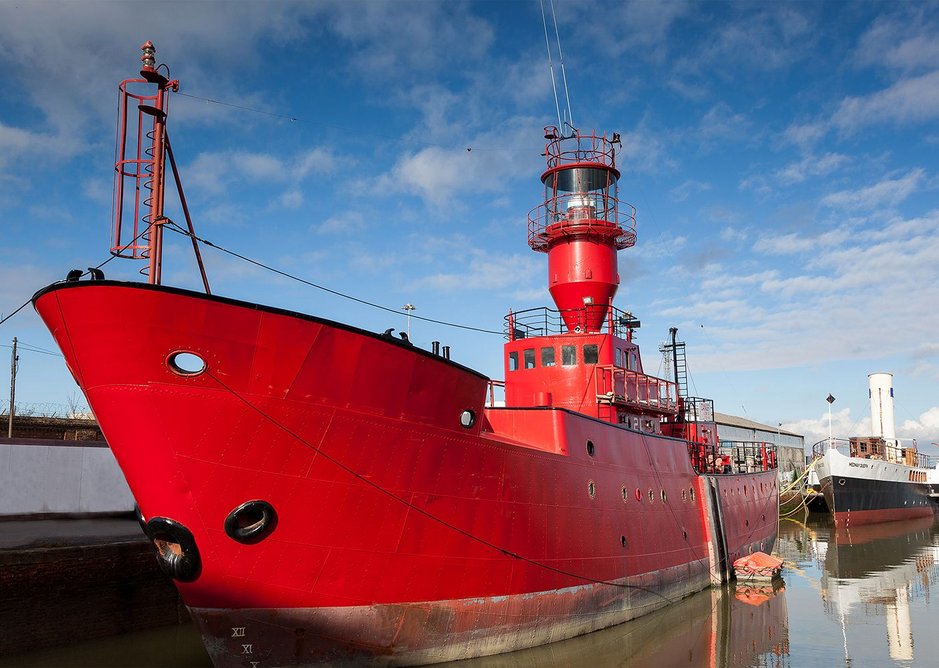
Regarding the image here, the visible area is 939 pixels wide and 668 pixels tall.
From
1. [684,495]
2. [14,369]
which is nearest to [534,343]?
[684,495]

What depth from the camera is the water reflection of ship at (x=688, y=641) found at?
12.7 m

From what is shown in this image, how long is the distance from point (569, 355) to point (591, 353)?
551 mm

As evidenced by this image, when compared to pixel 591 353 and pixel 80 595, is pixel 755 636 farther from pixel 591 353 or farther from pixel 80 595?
pixel 80 595

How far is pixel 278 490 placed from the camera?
9414mm

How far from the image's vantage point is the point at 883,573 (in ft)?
86.5

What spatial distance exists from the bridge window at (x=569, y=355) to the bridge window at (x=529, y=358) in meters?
0.84

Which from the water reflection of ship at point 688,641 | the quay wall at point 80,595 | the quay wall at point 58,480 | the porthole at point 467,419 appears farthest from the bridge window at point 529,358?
the quay wall at point 58,480

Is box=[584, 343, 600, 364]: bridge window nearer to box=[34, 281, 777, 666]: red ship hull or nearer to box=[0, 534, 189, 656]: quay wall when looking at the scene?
box=[34, 281, 777, 666]: red ship hull

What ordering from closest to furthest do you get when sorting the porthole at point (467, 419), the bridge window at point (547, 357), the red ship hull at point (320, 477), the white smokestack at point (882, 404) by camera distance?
the red ship hull at point (320, 477), the porthole at point (467, 419), the bridge window at point (547, 357), the white smokestack at point (882, 404)

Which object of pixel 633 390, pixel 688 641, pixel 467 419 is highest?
pixel 633 390

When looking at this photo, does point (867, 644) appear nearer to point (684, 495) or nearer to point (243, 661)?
point (684, 495)

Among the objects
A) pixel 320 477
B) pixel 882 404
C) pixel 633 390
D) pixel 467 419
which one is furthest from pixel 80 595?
pixel 882 404

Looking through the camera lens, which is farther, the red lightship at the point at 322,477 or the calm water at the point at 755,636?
the calm water at the point at 755,636

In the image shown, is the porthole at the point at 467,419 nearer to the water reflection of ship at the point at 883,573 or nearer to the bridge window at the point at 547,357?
the bridge window at the point at 547,357
